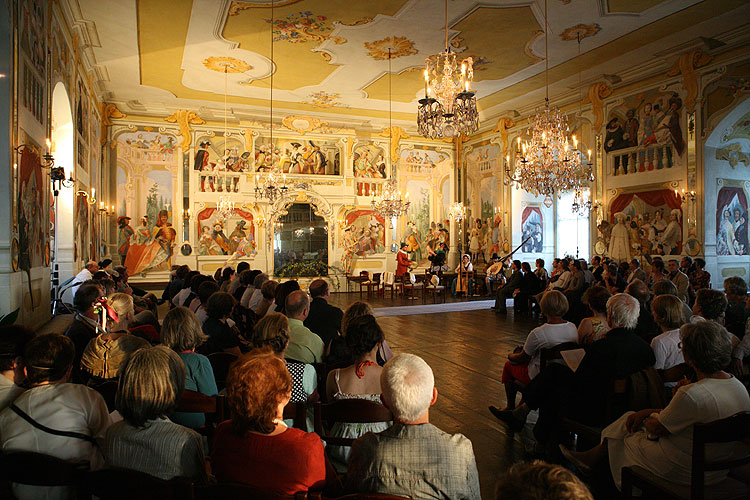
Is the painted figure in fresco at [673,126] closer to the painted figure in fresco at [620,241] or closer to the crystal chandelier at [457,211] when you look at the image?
the painted figure in fresco at [620,241]

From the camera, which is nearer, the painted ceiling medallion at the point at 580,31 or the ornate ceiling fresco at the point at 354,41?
the ornate ceiling fresco at the point at 354,41

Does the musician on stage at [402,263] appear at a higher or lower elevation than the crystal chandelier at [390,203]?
lower

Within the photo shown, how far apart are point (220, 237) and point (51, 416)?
47.8 ft

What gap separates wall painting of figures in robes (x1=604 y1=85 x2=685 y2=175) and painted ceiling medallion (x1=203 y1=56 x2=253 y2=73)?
9602 mm

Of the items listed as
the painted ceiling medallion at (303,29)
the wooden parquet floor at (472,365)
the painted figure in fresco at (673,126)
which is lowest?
the wooden parquet floor at (472,365)

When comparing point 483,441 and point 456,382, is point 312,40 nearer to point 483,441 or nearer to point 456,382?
point 456,382

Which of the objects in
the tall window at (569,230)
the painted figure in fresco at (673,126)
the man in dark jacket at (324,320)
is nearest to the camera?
the man in dark jacket at (324,320)

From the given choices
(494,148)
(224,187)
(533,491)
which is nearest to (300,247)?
(224,187)

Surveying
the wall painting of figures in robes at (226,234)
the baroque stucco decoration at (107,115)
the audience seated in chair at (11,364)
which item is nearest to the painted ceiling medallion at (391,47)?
the wall painting of figures in robes at (226,234)

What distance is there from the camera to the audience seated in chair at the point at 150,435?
1836 mm

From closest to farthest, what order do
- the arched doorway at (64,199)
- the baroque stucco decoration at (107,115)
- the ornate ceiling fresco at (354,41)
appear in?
the arched doorway at (64,199) → the ornate ceiling fresco at (354,41) → the baroque stucco decoration at (107,115)

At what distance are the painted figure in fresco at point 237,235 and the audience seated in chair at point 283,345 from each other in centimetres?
1354

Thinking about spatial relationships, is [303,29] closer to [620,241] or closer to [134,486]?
[620,241]

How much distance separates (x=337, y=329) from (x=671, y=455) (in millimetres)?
3107
